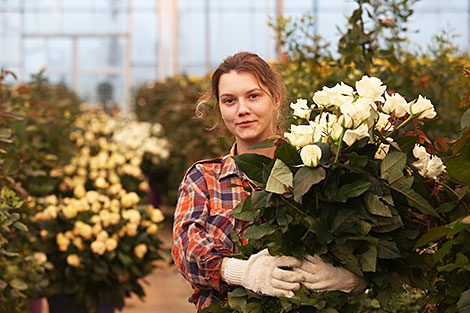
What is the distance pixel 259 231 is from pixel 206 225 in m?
0.35

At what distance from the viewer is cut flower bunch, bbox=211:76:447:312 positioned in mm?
1406

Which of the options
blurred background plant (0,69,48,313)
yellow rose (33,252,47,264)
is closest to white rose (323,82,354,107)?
blurred background plant (0,69,48,313)

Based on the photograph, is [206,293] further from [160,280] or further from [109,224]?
[160,280]

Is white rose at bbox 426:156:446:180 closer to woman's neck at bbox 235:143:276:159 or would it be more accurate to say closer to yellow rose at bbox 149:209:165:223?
woman's neck at bbox 235:143:276:159

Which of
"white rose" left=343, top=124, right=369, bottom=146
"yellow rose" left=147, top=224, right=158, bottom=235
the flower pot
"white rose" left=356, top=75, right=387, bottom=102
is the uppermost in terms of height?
"white rose" left=356, top=75, right=387, bottom=102

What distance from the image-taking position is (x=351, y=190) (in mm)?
1390

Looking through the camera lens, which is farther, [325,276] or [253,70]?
[253,70]

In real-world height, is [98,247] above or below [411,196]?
below

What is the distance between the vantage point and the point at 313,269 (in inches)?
58.1

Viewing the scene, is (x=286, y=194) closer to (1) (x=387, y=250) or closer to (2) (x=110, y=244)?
(1) (x=387, y=250)

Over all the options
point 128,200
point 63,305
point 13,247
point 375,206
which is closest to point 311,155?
point 375,206

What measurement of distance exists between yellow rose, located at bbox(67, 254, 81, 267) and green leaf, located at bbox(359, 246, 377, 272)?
2317 millimetres

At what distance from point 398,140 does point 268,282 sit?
408mm

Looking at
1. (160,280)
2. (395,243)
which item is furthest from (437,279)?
(160,280)
